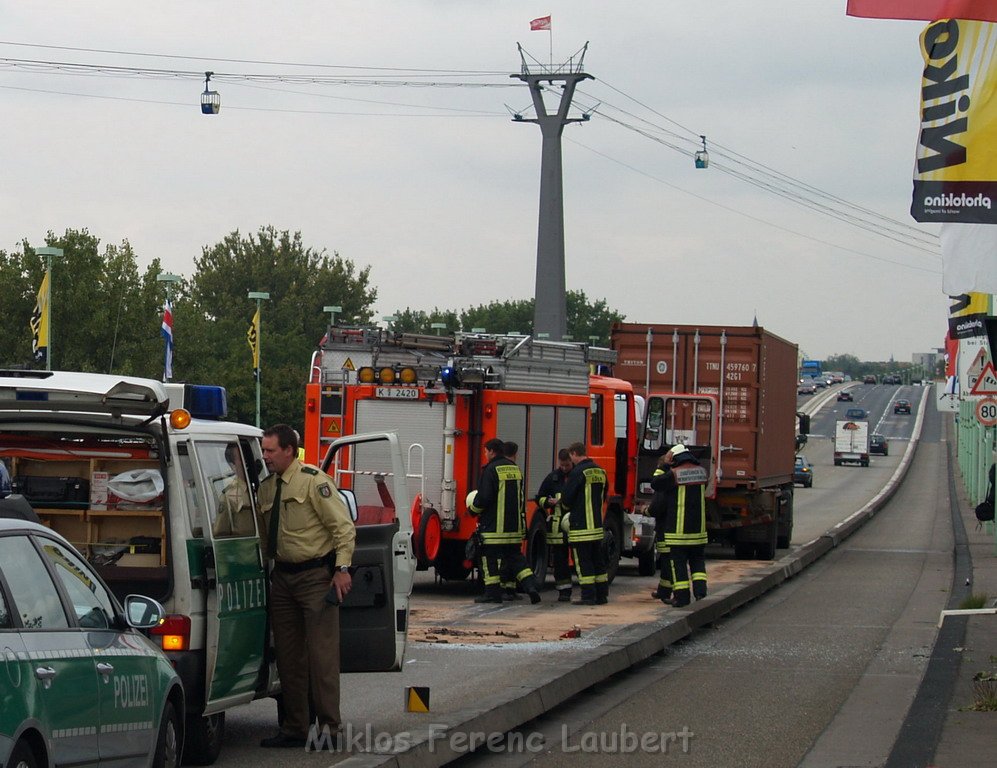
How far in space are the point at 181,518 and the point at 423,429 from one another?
10378mm

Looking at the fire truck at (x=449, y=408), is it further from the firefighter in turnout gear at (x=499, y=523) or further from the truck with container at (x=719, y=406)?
the truck with container at (x=719, y=406)

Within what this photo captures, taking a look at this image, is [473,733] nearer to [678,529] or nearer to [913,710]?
[913,710]

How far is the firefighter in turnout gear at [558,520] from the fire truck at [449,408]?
81cm

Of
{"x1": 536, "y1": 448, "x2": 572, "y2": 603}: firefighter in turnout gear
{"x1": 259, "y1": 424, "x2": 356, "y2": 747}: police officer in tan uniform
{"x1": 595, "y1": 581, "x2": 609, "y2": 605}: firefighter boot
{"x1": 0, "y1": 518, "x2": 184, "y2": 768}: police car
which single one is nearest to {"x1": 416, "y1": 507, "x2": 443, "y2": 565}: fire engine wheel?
{"x1": 536, "y1": 448, "x2": 572, "y2": 603}: firefighter in turnout gear

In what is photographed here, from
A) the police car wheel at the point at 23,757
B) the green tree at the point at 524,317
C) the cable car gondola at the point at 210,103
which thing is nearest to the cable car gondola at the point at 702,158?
the cable car gondola at the point at 210,103

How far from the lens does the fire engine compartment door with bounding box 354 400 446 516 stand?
703 inches

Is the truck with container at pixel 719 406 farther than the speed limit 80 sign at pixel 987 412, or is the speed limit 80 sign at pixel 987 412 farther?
the speed limit 80 sign at pixel 987 412

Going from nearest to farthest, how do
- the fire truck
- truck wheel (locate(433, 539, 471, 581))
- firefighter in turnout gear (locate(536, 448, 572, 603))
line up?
firefighter in turnout gear (locate(536, 448, 572, 603))
the fire truck
truck wheel (locate(433, 539, 471, 581))

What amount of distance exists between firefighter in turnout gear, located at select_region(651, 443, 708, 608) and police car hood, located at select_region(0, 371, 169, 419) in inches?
389

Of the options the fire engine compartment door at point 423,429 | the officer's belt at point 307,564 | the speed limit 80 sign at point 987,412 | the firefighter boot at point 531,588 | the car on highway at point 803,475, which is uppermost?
the speed limit 80 sign at point 987,412

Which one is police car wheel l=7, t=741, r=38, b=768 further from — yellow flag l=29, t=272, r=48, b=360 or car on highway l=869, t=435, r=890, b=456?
car on highway l=869, t=435, r=890, b=456

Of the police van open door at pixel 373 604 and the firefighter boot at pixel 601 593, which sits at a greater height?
the police van open door at pixel 373 604

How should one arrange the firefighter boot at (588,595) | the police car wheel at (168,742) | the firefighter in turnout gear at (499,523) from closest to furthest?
the police car wheel at (168,742)
the firefighter in turnout gear at (499,523)
the firefighter boot at (588,595)

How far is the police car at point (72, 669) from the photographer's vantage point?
535 centimetres
